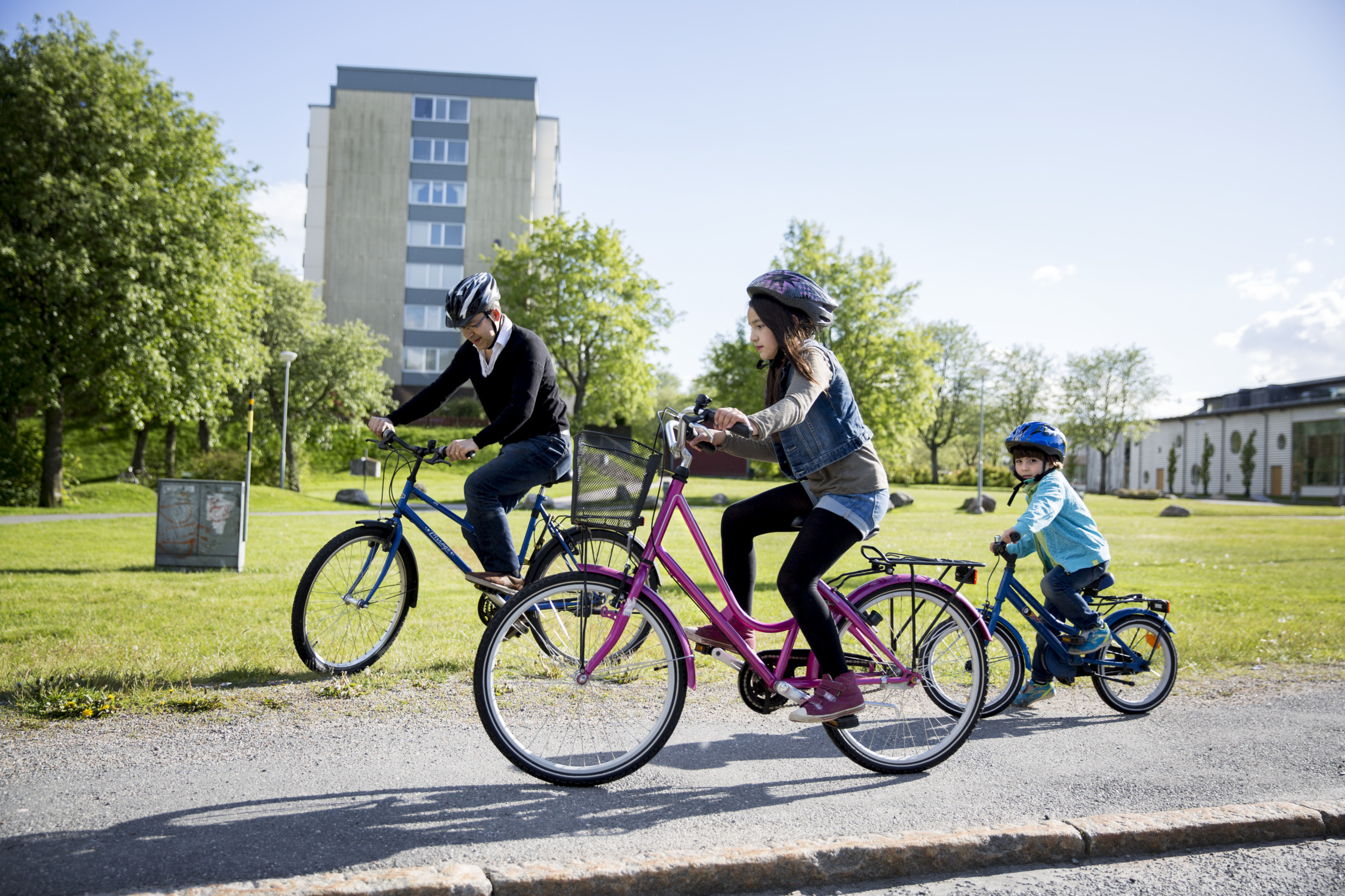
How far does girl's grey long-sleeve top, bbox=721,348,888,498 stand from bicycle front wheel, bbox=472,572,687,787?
86cm

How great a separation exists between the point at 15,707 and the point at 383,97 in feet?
204

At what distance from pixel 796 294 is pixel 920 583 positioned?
1.42 meters

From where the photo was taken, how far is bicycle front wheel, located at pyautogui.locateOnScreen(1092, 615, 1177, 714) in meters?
4.93

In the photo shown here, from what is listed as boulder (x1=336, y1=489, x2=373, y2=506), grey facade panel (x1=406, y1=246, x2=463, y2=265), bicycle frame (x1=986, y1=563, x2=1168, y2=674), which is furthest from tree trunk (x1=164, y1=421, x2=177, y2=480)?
bicycle frame (x1=986, y1=563, x2=1168, y2=674)

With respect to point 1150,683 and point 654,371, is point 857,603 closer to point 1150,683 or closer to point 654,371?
point 1150,683

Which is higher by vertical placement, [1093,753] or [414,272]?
[414,272]

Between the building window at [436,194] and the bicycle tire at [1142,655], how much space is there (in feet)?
194

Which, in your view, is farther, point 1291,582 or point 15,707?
point 1291,582

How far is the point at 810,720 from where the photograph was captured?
3631 mm

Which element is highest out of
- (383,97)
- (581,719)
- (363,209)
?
(383,97)

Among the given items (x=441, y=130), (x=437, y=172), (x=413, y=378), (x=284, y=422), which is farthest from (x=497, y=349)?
(x=441, y=130)

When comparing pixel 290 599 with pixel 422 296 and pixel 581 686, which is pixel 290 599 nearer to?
pixel 581 686

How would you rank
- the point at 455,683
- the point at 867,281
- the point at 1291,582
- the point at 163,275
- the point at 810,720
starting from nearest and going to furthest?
the point at 810,720, the point at 455,683, the point at 1291,582, the point at 163,275, the point at 867,281

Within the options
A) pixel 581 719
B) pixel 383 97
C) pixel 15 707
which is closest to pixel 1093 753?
pixel 581 719
